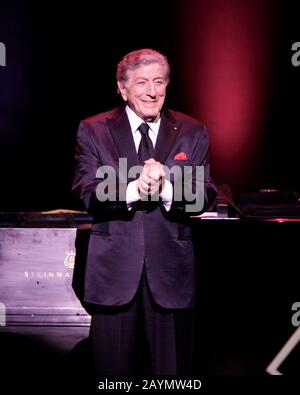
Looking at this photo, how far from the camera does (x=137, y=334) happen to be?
196cm

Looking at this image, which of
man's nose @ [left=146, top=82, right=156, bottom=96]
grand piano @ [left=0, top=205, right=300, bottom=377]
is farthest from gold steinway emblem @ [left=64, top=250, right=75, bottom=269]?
man's nose @ [left=146, top=82, right=156, bottom=96]

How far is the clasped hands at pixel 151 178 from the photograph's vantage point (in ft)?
5.62

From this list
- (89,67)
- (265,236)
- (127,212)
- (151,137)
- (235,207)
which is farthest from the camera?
(89,67)

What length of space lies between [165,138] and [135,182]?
0.24 meters

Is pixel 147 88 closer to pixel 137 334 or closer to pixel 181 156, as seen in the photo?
pixel 181 156

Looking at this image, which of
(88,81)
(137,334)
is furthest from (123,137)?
(88,81)

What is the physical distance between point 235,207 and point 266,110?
88 cm

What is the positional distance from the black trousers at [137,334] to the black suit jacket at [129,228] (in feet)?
0.17

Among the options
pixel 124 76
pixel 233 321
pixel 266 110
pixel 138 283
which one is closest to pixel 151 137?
pixel 124 76

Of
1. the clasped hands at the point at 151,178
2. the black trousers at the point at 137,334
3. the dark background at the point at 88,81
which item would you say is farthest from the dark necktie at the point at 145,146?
the dark background at the point at 88,81

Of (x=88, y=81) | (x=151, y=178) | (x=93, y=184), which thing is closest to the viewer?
(x=151, y=178)

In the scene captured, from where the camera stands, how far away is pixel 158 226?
6.27 ft

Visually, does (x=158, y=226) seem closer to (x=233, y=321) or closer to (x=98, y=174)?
(x=98, y=174)
